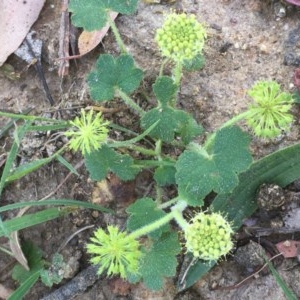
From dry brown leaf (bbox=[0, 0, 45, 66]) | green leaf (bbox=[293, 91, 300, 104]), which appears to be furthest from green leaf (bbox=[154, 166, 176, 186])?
dry brown leaf (bbox=[0, 0, 45, 66])

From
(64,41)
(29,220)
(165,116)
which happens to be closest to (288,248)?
(165,116)

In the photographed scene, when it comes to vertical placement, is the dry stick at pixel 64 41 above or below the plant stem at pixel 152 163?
above

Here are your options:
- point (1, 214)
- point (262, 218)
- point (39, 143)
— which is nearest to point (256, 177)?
point (262, 218)

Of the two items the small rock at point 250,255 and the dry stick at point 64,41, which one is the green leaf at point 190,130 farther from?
the dry stick at point 64,41

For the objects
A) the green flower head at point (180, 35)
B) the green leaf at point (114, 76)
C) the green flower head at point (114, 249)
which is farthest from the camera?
the green leaf at point (114, 76)

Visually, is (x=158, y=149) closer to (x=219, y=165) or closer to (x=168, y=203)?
(x=168, y=203)

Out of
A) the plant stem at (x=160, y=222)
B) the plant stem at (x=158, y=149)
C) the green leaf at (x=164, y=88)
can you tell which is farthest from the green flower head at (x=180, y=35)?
the plant stem at (x=160, y=222)

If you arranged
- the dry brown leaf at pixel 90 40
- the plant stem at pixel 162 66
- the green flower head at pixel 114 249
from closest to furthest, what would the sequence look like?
the green flower head at pixel 114 249 < the plant stem at pixel 162 66 < the dry brown leaf at pixel 90 40

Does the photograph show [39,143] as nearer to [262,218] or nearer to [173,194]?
[173,194]
